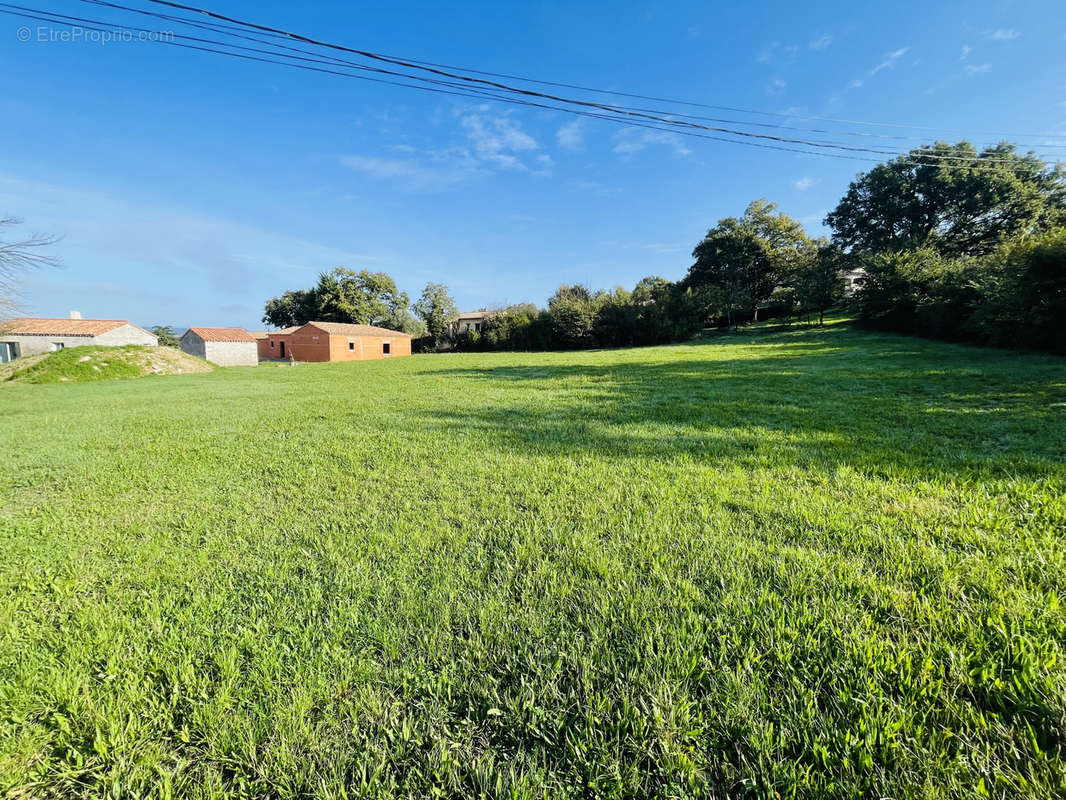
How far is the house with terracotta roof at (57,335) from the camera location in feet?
98.5

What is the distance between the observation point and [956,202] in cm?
2652

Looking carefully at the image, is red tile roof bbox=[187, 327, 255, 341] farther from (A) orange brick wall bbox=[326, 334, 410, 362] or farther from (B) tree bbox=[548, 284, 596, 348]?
(B) tree bbox=[548, 284, 596, 348]

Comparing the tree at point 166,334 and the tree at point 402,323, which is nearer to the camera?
the tree at point 402,323

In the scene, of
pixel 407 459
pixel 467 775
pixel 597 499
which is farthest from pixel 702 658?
pixel 407 459

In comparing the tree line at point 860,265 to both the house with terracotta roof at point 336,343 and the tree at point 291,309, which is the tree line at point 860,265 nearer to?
A: the house with terracotta roof at point 336,343

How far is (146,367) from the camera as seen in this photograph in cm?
1905

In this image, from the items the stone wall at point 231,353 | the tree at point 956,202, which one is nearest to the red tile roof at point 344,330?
the stone wall at point 231,353

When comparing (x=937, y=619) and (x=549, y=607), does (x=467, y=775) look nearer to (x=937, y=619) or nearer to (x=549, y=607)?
(x=549, y=607)

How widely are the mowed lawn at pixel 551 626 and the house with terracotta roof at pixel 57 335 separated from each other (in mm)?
39358

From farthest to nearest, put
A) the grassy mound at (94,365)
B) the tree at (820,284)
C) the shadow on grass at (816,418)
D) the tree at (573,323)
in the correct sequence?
the tree at (573,323)
the tree at (820,284)
the grassy mound at (94,365)
the shadow on grass at (816,418)

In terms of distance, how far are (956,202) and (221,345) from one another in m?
56.0

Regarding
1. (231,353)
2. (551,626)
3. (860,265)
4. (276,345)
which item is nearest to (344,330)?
(231,353)

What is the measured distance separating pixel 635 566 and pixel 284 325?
58762 mm

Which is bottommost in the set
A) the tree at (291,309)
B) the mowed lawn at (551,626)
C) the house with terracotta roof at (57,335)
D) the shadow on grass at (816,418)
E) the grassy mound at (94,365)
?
the mowed lawn at (551,626)
